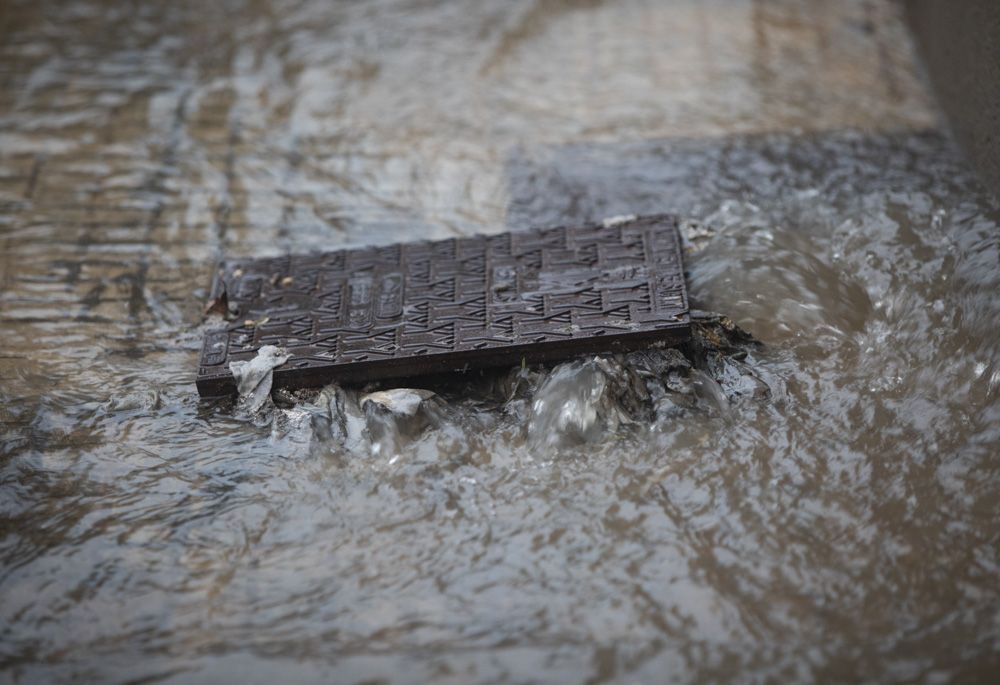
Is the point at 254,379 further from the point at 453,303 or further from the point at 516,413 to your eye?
the point at 516,413

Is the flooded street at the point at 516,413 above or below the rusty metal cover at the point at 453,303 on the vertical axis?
below

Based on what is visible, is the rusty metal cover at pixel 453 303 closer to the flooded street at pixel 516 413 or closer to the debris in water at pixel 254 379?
the debris in water at pixel 254 379

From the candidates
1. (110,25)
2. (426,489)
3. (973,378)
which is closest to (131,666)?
(426,489)

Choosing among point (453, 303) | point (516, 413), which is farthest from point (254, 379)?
point (516, 413)

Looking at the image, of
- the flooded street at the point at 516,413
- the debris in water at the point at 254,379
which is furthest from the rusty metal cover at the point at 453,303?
the flooded street at the point at 516,413

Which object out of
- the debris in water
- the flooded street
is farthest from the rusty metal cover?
the flooded street

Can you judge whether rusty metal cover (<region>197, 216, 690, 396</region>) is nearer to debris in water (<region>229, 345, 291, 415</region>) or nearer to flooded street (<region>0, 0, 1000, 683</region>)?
debris in water (<region>229, 345, 291, 415</region>)
